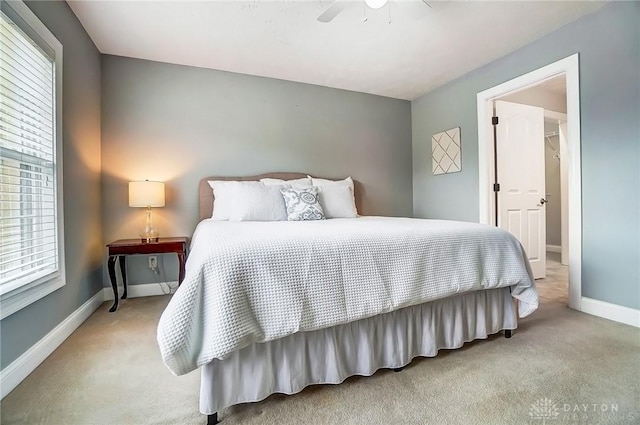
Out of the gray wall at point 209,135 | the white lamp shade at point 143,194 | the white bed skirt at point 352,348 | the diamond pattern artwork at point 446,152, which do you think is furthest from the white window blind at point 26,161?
the diamond pattern artwork at point 446,152

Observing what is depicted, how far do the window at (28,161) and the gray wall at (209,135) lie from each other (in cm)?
94

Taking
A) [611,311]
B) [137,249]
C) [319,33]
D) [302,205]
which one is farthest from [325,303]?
[611,311]

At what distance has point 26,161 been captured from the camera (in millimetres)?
1623

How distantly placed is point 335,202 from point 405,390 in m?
1.90

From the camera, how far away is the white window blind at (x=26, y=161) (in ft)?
4.75

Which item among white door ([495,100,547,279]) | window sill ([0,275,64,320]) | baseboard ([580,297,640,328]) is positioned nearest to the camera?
window sill ([0,275,64,320])

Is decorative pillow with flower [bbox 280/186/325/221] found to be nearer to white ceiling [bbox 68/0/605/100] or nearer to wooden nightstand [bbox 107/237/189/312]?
wooden nightstand [bbox 107/237/189/312]

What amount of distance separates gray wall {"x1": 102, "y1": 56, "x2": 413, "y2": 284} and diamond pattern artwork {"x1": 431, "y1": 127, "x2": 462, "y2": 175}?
65cm

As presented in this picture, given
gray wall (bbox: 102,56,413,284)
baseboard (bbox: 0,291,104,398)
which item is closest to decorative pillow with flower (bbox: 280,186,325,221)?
gray wall (bbox: 102,56,413,284)

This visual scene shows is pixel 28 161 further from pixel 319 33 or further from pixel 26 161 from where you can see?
pixel 319 33

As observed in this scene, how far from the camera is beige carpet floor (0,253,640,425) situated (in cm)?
118

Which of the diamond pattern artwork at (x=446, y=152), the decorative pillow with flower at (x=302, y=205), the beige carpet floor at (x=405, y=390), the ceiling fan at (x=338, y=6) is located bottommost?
the beige carpet floor at (x=405, y=390)

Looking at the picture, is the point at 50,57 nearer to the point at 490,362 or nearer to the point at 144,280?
the point at 144,280

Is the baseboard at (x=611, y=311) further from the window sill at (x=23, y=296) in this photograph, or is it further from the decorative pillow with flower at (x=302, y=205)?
the window sill at (x=23, y=296)
